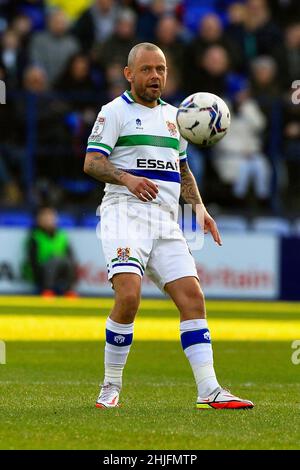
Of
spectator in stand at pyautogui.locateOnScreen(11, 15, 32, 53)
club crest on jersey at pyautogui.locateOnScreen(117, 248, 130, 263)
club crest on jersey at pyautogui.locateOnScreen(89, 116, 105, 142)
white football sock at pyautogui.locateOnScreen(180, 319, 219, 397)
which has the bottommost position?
white football sock at pyautogui.locateOnScreen(180, 319, 219, 397)

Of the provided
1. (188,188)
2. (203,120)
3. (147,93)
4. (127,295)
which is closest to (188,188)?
(188,188)

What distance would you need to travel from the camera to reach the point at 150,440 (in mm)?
6555

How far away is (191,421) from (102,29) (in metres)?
16.7

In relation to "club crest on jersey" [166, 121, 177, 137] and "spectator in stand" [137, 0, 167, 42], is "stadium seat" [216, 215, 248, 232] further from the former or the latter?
"club crest on jersey" [166, 121, 177, 137]

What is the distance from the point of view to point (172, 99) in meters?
21.5

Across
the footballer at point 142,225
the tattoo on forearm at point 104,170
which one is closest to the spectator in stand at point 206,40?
the footballer at point 142,225

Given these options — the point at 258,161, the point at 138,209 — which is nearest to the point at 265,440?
the point at 138,209

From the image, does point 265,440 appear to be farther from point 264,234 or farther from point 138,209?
point 264,234

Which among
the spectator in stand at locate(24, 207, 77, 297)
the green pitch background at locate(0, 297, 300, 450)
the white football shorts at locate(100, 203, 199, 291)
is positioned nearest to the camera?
the green pitch background at locate(0, 297, 300, 450)

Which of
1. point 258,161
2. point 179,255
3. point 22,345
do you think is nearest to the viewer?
point 179,255

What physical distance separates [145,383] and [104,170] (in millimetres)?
2530

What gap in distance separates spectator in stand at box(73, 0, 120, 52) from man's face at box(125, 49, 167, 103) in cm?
1488

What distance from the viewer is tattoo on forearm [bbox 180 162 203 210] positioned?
Answer: 870 centimetres

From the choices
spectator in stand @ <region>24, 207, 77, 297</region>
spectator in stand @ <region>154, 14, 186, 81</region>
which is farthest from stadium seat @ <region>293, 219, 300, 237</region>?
spectator in stand @ <region>24, 207, 77, 297</region>
